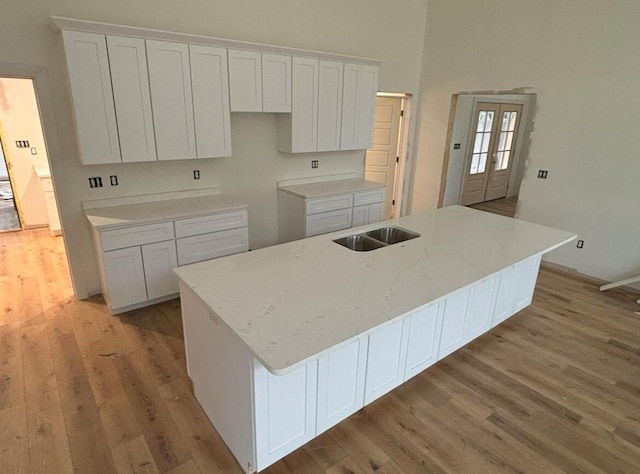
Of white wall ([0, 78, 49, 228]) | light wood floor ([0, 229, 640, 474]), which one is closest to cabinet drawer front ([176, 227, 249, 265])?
light wood floor ([0, 229, 640, 474])

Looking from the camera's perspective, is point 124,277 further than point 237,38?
No

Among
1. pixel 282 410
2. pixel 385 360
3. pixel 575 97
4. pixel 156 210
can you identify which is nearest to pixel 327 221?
pixel 156 210

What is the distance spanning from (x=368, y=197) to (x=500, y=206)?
4063mm

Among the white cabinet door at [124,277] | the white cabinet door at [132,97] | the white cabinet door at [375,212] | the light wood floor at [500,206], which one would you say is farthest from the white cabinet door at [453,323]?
the light wood floor at [500,206]

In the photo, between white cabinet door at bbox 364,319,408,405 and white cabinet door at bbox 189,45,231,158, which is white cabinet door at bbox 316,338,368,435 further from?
white cabinet door at bbox 189,45,231,158

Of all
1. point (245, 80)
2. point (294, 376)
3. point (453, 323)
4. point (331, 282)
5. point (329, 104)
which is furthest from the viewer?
point (329, 104)

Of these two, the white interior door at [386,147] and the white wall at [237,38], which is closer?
the white wall at [237,38]

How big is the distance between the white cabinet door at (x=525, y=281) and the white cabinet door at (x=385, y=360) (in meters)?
1.48

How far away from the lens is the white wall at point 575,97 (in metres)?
3.67

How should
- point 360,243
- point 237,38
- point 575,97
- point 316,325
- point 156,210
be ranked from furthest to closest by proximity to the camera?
1. point 575,97
2. point 237,38
3. point 156,210
4. point 360,243
5. point 316,325

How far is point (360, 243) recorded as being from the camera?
2.87m

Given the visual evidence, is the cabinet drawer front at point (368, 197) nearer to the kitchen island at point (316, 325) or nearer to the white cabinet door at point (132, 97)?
the kitchen island at point (316, 325)

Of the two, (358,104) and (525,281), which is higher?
(358,104)

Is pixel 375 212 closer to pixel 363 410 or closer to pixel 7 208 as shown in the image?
pixel 363 410
